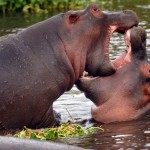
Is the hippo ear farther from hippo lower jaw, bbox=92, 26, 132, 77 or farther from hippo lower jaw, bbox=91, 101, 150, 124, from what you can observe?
hippo lower jaw, bbox=91, 101, 150, 124

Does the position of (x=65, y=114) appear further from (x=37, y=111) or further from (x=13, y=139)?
(x=13, y=139)

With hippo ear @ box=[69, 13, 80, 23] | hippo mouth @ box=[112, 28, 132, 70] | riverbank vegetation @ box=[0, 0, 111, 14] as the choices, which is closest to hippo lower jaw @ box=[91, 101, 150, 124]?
hippo mouth @ box=[112, 28, 132, 70]

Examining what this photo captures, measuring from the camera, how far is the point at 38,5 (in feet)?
66.9

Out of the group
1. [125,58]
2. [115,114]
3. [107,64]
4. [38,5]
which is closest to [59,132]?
[115,114]

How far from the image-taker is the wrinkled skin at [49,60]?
7.53m

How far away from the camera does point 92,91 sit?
8.27 m

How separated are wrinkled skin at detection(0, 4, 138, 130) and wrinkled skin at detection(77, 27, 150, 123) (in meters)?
0.13

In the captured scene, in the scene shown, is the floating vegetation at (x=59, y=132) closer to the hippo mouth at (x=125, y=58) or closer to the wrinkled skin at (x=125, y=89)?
the wrinkled skin at (x=125, y=89)

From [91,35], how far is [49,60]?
59 centimetres

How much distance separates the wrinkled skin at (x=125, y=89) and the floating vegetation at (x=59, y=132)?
0.50 meters

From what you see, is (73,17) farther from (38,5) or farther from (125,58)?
(38,5)

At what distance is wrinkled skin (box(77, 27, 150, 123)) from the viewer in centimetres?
821

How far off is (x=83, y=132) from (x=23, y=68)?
0.90 metres

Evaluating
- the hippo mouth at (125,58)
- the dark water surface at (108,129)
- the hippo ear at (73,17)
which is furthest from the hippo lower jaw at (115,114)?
the hippo ear at (73,17)
